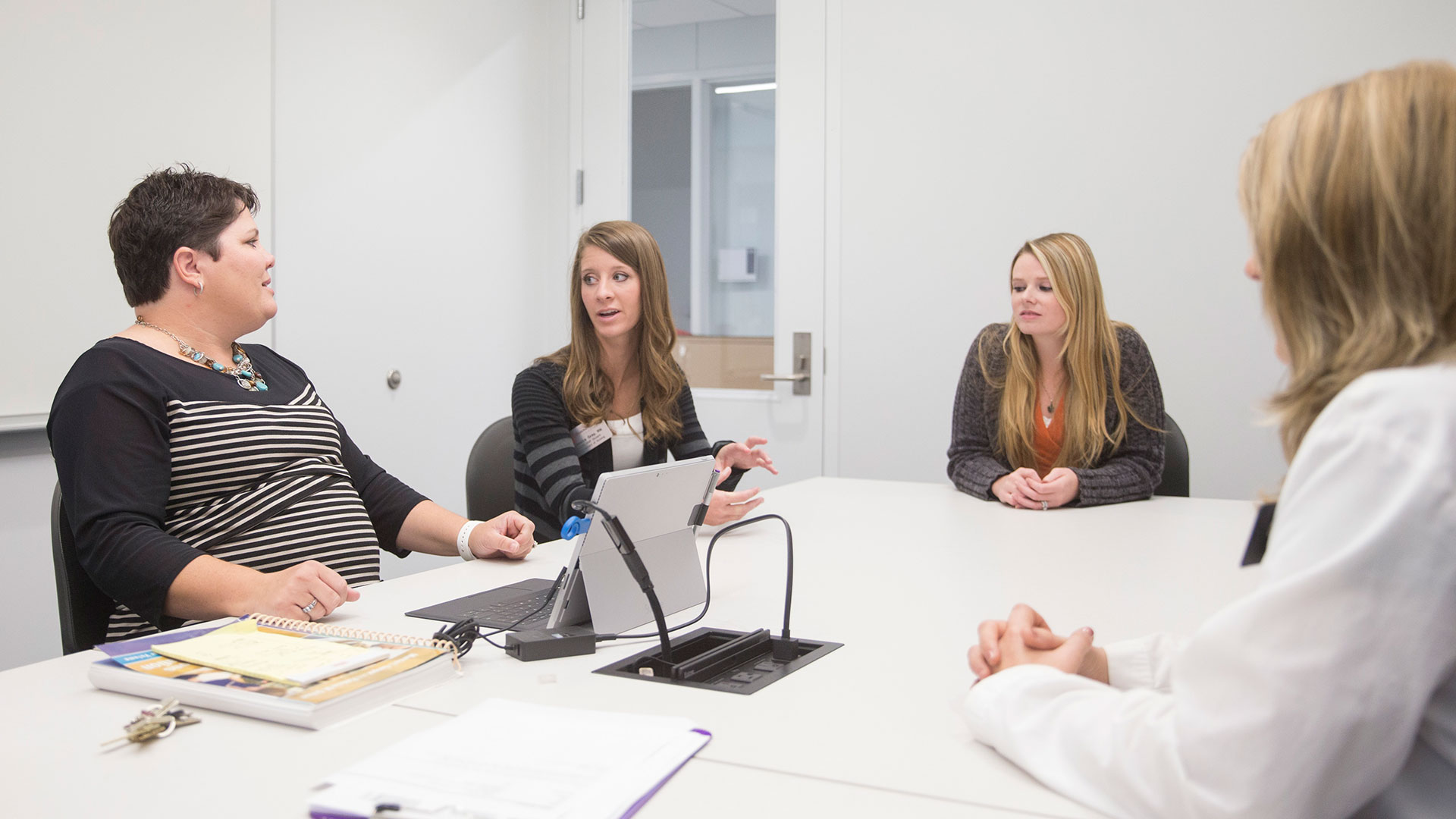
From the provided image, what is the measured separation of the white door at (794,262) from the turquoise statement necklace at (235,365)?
2346 millimetres

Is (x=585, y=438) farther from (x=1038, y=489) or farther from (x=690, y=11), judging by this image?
(x=690, y=11)

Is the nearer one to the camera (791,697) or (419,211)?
(791,697)

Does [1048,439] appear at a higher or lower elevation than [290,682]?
higher

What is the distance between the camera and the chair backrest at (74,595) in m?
1.53

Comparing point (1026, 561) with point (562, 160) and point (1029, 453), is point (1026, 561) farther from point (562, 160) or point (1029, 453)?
point (562, 160)

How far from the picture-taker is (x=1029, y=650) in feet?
3.37

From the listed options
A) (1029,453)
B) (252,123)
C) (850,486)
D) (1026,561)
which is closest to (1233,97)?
(1029,453)

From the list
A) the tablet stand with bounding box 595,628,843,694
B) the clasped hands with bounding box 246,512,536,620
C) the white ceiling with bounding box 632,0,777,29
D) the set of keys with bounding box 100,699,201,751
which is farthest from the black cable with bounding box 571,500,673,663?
the white ceiling with bounding box 632,0,777,29

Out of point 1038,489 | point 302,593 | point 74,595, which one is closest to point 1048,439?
point 1038,489

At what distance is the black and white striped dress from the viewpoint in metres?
1.46

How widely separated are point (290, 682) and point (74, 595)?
2.36 ft

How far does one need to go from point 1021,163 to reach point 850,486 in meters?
1.55

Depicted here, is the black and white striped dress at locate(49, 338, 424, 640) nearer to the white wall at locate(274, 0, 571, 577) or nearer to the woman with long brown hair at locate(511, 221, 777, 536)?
the woman with long brown hair at locate(511, 221, 777, 536)

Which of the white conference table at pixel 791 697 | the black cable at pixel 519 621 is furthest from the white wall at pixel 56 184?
the black cable at pixel 519 621
